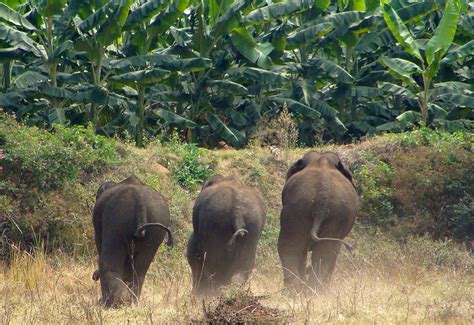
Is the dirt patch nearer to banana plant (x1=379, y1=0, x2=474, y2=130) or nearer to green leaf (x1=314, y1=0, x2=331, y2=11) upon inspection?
banana plant (x1=379, y1=0, x2=474, y2=130)

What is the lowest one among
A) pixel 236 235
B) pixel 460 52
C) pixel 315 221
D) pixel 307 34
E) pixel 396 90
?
pixel 396 90

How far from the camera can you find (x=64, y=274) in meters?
13.9

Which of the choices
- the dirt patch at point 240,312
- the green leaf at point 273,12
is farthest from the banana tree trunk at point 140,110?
the dirt patch at point 240,312


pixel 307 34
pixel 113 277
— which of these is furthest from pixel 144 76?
pixel 113 277

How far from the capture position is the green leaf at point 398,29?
2466cm

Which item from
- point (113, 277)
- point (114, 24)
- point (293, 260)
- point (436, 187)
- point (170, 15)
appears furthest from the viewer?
point (170, 15)

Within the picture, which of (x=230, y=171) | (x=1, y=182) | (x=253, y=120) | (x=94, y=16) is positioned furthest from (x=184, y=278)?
(x=253, y=120)

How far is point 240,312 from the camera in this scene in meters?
9.25

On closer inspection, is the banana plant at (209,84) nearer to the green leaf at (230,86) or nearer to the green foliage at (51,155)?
the green leaf at (230,86)

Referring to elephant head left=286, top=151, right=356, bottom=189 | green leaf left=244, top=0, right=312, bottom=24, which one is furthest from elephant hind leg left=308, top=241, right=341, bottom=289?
green leaf left=244, top=0, right=312, bottom=24

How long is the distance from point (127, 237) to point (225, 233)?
116 centimetres

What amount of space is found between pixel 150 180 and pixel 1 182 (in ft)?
9.48

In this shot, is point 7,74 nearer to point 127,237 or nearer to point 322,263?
point 322,263

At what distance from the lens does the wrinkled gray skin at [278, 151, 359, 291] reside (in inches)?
477
